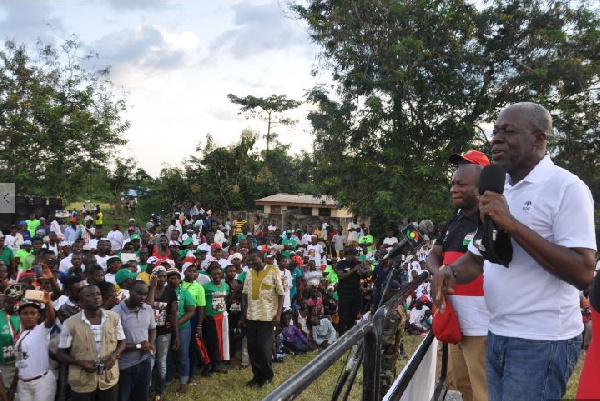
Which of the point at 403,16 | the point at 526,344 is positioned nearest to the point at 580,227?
the point at 526,344

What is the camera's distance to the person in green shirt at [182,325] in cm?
642

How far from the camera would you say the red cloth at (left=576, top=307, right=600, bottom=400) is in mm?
1219

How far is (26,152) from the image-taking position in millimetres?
16312

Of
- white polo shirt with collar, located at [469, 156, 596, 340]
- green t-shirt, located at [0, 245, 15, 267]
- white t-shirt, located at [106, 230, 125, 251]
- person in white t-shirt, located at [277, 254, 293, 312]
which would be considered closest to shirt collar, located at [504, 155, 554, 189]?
white polo shirt with collar, located at [469, 156, 596, 340]

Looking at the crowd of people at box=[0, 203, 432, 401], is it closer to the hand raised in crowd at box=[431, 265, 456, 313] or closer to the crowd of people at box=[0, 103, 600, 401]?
the crowd of people at box=[0, 103, 600, 401]

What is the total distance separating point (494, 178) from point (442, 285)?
20.4 inches

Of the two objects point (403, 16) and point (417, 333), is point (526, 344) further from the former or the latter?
point (403, 16)

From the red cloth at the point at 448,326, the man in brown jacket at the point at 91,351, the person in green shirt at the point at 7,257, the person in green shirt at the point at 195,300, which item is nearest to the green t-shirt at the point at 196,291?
the person in green shirt at the point at 195,300

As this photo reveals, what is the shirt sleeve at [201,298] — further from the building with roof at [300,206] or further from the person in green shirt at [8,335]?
the building with roof at [300,206]

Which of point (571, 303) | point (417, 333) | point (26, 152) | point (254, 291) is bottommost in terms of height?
point (417, 333)

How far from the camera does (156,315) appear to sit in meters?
6.07

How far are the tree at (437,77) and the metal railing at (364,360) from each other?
11975 mm

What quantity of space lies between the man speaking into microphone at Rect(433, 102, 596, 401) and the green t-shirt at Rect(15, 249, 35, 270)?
368 inches

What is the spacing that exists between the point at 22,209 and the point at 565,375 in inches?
807
